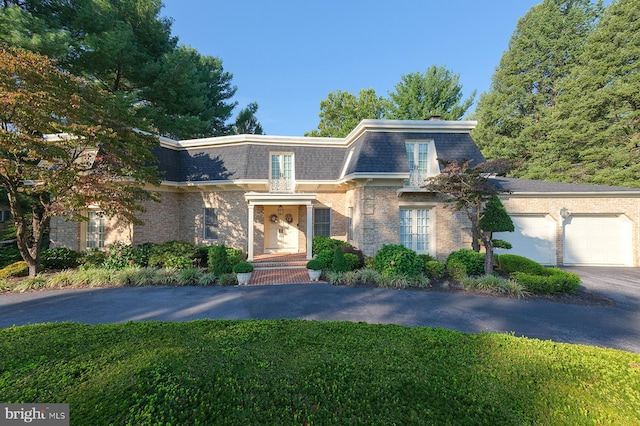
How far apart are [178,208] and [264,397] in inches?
512

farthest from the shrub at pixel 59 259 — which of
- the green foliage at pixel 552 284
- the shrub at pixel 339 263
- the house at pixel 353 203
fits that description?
the green foliage at pixel 552 284

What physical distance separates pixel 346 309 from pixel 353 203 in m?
6.46

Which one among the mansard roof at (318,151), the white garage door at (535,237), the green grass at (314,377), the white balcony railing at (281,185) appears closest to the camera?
the green grass at (314,377)

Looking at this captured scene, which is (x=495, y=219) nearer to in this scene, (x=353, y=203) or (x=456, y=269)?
(x=456, y=269)

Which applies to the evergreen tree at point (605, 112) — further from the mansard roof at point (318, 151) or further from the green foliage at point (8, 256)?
the green foliage at point (8, 256)

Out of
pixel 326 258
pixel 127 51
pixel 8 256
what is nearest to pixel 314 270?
pixel 326 258

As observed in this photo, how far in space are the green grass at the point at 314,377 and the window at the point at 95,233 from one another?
9.40m

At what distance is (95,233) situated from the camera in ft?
37.4

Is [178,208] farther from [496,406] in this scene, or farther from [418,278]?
[496,406]

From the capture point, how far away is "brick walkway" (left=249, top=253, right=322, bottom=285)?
28.7 ft

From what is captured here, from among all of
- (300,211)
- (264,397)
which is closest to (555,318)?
(264,397)

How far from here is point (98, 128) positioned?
7.52 metres

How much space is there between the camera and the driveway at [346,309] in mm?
5160

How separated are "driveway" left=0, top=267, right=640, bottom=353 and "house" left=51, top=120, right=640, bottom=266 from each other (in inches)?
149
